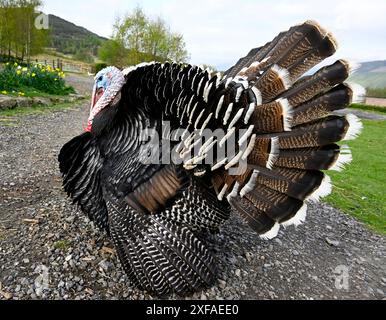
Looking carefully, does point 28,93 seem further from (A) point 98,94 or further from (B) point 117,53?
(B) point 117,53

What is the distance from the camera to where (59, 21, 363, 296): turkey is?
2.59 m

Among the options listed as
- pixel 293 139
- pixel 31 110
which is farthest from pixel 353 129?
pixel 31 110

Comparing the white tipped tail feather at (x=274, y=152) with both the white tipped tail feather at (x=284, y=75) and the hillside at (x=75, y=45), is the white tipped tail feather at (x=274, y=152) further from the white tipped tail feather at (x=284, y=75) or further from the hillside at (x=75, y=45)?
the hillside at (x=75, y=45)

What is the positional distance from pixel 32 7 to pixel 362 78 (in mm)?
31270

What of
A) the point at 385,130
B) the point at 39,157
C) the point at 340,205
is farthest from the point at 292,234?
the point at 385,130

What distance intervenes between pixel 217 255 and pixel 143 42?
25745 millimetres

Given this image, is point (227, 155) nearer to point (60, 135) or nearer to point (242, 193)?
point (242, 193)

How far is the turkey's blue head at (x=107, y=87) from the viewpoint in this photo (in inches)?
126

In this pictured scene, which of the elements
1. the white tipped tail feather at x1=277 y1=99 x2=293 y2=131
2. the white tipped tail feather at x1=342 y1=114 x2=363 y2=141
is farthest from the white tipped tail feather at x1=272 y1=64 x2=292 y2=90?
the white tipped tail feather at x1=342 y1=114 x2=363 y2=141

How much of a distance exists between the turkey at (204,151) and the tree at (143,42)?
75.0 ft

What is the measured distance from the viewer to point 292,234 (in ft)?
14.5

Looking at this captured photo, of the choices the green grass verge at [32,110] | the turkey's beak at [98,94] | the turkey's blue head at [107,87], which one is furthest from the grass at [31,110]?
the turkey's blue head at [107,87]

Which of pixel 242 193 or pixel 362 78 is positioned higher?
pixel 362 78

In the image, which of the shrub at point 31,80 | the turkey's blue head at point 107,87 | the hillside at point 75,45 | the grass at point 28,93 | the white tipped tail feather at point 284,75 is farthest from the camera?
the hillside at point 75,45
